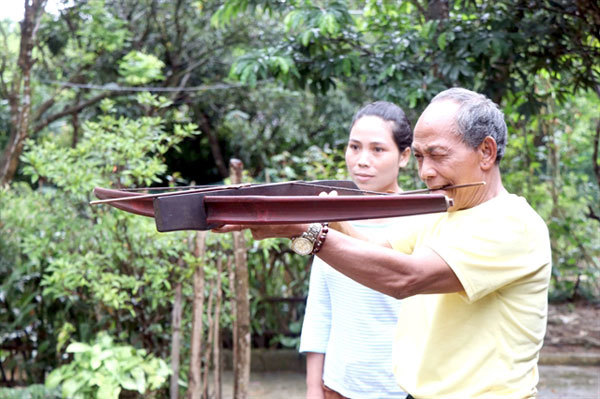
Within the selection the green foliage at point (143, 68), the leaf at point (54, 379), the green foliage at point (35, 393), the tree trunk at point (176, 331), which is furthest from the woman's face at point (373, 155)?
the green foliage at point (143, 68)

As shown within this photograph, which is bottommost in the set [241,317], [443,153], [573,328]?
[573,328]

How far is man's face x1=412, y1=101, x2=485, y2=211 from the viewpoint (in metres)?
1.62

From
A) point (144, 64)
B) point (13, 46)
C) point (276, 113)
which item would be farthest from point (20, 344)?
point (13, 46)

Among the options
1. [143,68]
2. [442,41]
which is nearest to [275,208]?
[442,41]

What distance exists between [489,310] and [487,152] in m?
0.38

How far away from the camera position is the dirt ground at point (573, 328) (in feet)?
24.8

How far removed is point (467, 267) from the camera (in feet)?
4.97

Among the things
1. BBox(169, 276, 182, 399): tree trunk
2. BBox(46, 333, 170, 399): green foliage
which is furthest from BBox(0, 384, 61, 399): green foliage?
BBox(169, 276, 182, 399): tree trunk

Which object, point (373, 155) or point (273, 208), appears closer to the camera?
point (273, 208)

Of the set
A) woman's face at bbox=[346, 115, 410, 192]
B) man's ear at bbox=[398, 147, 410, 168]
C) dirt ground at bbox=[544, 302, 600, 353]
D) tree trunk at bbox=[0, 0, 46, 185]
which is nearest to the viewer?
woman's face at bbox=[346, 115, 410, 192]

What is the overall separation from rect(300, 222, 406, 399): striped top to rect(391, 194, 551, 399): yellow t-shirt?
2.12 feet

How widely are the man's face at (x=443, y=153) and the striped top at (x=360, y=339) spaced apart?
2.26ft

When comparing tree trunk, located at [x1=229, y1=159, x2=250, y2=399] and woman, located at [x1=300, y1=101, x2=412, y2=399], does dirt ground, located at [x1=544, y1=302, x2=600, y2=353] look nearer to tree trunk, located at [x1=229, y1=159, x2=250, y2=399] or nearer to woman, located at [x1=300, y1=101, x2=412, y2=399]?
tree trunk, located at [x1=229, y1=159, x2=250, y2=399]

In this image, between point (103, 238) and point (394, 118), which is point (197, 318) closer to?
point (103, 238)
